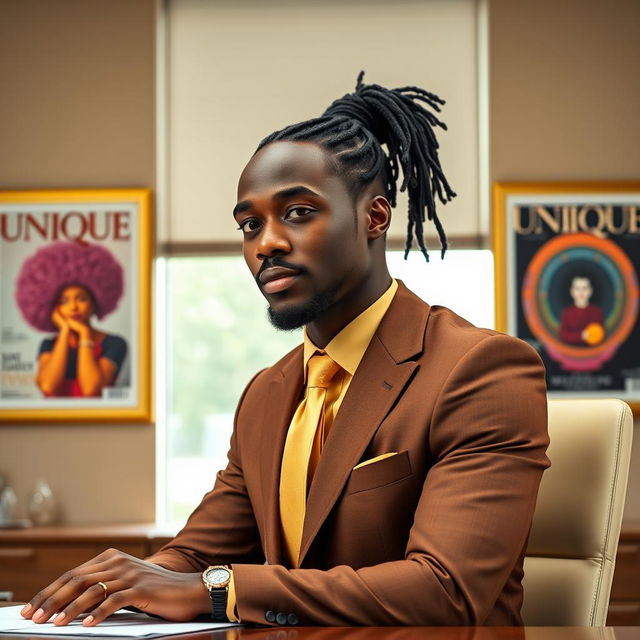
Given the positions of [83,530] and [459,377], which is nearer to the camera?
[459,377]

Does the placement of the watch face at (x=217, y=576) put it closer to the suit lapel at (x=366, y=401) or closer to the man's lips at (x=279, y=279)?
the suit lapel at (x=366, y=401)

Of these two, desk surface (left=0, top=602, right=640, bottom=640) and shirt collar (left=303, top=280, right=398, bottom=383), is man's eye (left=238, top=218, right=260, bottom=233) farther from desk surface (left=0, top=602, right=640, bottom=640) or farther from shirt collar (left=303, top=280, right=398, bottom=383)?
desk surface (left=0, top=602, right=640, bottom=640)

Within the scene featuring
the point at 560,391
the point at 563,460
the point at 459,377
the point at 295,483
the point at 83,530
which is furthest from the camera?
the point at 560,391

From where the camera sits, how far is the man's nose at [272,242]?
64.5 inches

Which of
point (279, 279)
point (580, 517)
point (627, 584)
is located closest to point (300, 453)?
point (279, 279)

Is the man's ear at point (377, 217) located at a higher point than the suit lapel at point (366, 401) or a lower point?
higher

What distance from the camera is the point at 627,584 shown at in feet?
12.4

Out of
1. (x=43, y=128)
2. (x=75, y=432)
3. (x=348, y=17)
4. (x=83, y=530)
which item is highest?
(x=348, y=17)

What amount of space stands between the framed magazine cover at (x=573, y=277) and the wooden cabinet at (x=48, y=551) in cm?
185

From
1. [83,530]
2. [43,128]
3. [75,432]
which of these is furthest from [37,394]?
[43,128]

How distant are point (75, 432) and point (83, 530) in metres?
0.58

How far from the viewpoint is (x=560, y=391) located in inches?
177

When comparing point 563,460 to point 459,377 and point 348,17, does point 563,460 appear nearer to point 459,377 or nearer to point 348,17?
point 459,377

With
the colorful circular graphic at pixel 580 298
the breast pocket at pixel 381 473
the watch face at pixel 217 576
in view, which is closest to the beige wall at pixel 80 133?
the colorful circular graphic at pixel 580 298
